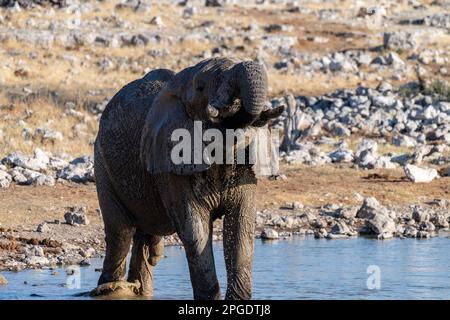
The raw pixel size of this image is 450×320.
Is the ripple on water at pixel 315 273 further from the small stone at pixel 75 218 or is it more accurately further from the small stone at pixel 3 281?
the small stone at pixel 75 218

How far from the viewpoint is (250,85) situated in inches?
370

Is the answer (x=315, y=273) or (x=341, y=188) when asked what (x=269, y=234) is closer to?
(x=315, y=273)

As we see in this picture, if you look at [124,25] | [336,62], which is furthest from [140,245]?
[124,25]

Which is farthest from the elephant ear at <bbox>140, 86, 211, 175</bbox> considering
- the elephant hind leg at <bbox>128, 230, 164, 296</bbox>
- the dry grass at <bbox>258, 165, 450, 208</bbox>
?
the dry grass at <bbox>258, 165, 450, 208</bbox>

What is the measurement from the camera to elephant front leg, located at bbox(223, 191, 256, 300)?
1038 cm

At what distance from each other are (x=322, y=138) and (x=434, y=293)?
10563 millimetres

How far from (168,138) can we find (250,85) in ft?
4.32

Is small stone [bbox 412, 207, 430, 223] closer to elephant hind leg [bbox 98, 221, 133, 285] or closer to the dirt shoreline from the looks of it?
the dirt shoreline

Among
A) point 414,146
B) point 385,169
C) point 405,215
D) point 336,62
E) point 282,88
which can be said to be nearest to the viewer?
point 405,215

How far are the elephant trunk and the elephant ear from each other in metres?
0.63

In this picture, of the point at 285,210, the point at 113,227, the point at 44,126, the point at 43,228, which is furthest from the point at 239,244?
the point at 44,126

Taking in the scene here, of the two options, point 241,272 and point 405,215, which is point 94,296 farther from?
point 405,215

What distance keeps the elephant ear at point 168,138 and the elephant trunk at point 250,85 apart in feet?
2.07

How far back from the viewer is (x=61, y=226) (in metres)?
15.6
